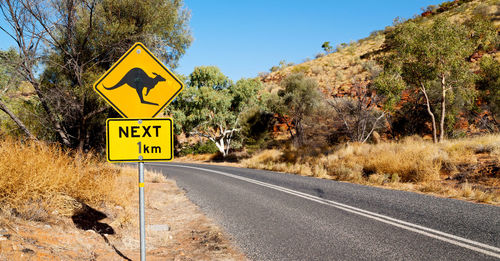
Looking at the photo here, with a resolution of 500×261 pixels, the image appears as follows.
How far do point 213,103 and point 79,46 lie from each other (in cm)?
2022

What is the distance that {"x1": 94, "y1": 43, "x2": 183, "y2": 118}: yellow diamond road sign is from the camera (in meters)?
3.57

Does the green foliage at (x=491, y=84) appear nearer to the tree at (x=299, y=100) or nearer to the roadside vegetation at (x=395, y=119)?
the roadside vegetation at (x=395, y=119)

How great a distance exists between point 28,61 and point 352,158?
14177 mm

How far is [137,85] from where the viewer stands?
3.67 meters

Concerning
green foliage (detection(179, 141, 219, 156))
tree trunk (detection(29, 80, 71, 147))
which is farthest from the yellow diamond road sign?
green foliage (detection(179, 141, 219, 156))

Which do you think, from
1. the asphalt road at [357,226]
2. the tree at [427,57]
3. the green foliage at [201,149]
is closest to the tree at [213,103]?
the green foliage at [201,149]

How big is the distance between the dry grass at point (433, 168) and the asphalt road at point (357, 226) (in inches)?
74.5

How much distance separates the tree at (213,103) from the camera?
101 ft

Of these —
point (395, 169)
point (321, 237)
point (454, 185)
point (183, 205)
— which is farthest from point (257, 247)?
point (395, 169)

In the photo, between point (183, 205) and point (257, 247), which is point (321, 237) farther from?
point (183, 205)

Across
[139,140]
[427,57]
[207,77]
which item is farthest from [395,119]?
[139,140]

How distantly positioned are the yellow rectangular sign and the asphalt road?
2.19 m

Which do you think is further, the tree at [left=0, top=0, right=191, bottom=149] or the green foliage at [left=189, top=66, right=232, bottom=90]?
the green foliage at [left=189, top=66, right=232, bottom=90]

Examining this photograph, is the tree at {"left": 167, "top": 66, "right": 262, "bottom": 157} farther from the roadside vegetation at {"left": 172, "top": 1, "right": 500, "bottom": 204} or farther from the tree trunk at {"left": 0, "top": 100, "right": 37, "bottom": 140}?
the tree trunk at {"left": 0, "top": 100, "right": 37, "bottom": 140}
